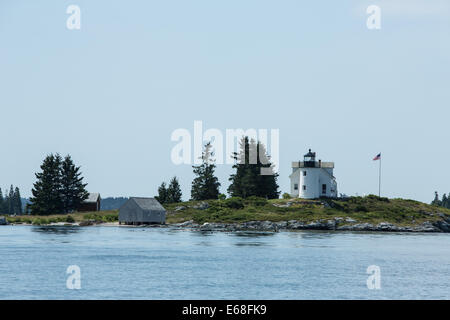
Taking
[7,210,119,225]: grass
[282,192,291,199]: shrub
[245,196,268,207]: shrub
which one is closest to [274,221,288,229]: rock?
[245,196,268,207]: shrub

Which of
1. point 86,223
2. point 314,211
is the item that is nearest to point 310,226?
point 314,211

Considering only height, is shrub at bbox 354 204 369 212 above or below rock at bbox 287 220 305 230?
above

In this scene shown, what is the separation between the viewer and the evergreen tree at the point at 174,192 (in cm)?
14288

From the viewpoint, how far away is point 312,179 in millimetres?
123125

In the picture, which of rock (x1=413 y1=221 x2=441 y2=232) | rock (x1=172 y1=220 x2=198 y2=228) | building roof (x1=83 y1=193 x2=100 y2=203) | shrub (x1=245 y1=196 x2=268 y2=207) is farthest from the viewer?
building roof (x1=83 y1=193 x2=100 y2=203)

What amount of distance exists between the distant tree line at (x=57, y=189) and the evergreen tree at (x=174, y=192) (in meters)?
17.1

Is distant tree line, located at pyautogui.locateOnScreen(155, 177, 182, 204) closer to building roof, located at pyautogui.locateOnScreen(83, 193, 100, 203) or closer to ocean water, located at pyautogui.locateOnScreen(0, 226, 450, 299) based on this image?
building roof, located at pyautogui.locateOnScreen(83, 193, 100, 203)

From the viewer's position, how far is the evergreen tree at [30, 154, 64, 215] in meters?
134

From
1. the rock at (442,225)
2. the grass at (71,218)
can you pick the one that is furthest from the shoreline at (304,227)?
the grass at (71,218)
